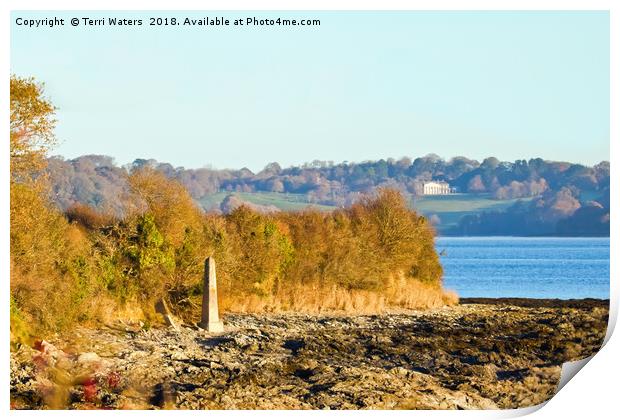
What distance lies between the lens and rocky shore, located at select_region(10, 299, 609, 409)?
12.7 m

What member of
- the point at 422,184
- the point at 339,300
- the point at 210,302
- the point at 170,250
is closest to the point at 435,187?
the point at 422,184

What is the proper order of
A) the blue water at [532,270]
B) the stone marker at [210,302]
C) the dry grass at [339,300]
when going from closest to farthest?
the stone marker at [210,302] < the dry grass at [339,300] < the blue water at [532,270]

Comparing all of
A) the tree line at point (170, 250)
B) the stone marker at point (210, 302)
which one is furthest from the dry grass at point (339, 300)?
the stone marker at point (210, 302)

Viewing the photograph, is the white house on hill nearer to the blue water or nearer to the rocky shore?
the blue water

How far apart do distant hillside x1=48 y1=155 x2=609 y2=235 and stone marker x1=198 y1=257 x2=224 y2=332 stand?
2.02 metres

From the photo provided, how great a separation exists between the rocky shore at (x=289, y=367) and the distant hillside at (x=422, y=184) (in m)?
2.68

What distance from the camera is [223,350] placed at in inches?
620

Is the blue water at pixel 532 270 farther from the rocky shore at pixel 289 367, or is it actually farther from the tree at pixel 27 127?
the tree at pixel 27 127

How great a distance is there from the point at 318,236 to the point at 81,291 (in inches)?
345

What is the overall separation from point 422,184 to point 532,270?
10656 mm

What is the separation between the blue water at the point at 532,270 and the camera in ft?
104

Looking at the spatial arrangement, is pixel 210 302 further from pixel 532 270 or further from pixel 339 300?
pixel 532 270

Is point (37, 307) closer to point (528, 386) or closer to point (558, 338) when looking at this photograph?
point (528, 386)

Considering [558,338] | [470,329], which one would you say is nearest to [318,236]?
[470,329]
